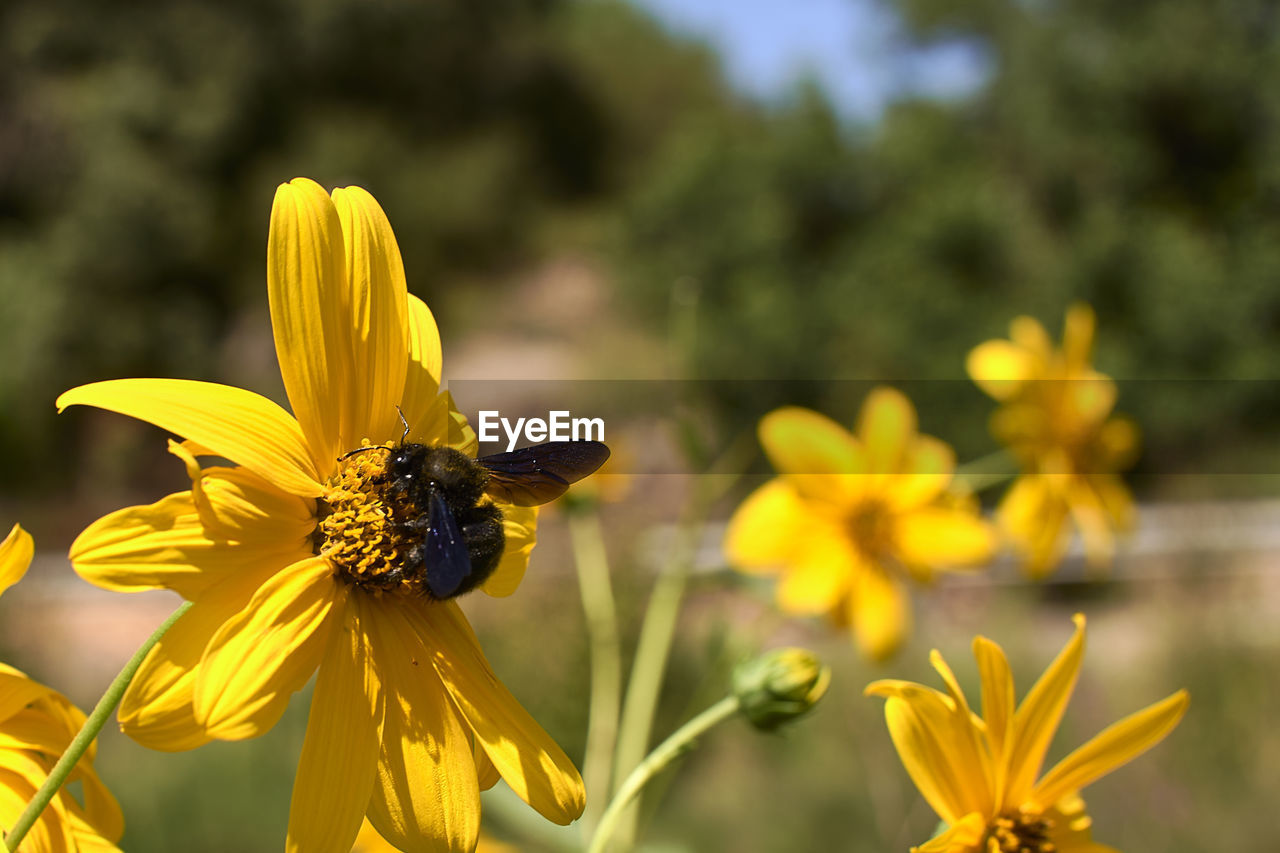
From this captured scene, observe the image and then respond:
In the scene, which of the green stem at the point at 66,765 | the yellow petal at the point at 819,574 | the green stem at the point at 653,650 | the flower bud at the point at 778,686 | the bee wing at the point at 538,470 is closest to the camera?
the green stem at the point at 66,765

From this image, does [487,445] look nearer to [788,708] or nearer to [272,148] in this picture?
[788,708]

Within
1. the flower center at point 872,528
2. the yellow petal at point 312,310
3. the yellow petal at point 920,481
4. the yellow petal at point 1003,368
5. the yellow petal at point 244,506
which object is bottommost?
the yellow petal at point 244,506

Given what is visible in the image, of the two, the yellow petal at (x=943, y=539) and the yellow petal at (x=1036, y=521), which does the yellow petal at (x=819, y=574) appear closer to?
the yellow petal at (x=943, y=539)

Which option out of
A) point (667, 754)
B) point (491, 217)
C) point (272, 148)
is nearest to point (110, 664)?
point (667, 754)

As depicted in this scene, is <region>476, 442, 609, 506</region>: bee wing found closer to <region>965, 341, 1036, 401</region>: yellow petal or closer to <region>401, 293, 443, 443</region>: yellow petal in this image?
<region>401, 293, 443, 443</region>: yellow petal

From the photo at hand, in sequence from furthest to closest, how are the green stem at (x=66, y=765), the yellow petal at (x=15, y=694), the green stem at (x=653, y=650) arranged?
the green stem at (x=653, y=650) < the yellow petal at (x=15, y=694) < the green stem at (x=66, y=765)

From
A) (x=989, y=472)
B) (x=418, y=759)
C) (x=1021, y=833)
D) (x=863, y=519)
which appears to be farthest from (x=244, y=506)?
(x=989, y=472)

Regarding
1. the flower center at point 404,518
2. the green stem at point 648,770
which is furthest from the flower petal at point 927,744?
the flower center at point 404,518
